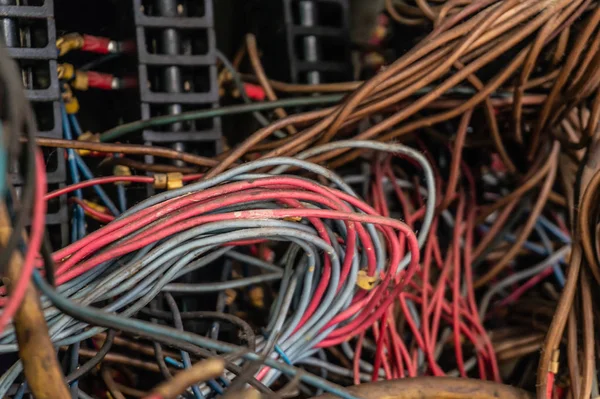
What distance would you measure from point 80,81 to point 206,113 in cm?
20

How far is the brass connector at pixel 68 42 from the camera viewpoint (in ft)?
2.62

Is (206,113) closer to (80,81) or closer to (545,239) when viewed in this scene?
(80,81)

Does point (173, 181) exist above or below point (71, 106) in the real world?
below

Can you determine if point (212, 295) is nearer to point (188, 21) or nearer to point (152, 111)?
point (152, 111)

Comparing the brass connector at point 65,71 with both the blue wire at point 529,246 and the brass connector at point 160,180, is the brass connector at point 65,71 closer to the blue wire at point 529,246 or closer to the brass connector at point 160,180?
the brass connector at point 160,180

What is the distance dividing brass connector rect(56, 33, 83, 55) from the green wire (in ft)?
0.42

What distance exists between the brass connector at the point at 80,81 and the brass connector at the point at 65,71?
0.02 meters

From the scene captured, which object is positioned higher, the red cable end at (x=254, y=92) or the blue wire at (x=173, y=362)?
the red cable end at (x=254, y=92)

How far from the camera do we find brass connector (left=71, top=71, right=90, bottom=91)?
84 cm

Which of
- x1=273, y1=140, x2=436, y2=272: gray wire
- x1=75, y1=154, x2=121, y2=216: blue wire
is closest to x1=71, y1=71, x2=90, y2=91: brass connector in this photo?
x1=75, y1=154, x2=121, y2=216: blue wire

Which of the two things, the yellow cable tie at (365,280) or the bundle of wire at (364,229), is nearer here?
the bundle of wire at (364,229)

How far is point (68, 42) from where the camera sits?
0.80m

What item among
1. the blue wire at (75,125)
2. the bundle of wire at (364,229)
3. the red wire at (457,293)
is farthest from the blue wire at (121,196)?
the red wire at (457,293)

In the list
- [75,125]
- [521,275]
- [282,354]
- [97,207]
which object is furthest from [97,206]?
Answer: [521,275]
